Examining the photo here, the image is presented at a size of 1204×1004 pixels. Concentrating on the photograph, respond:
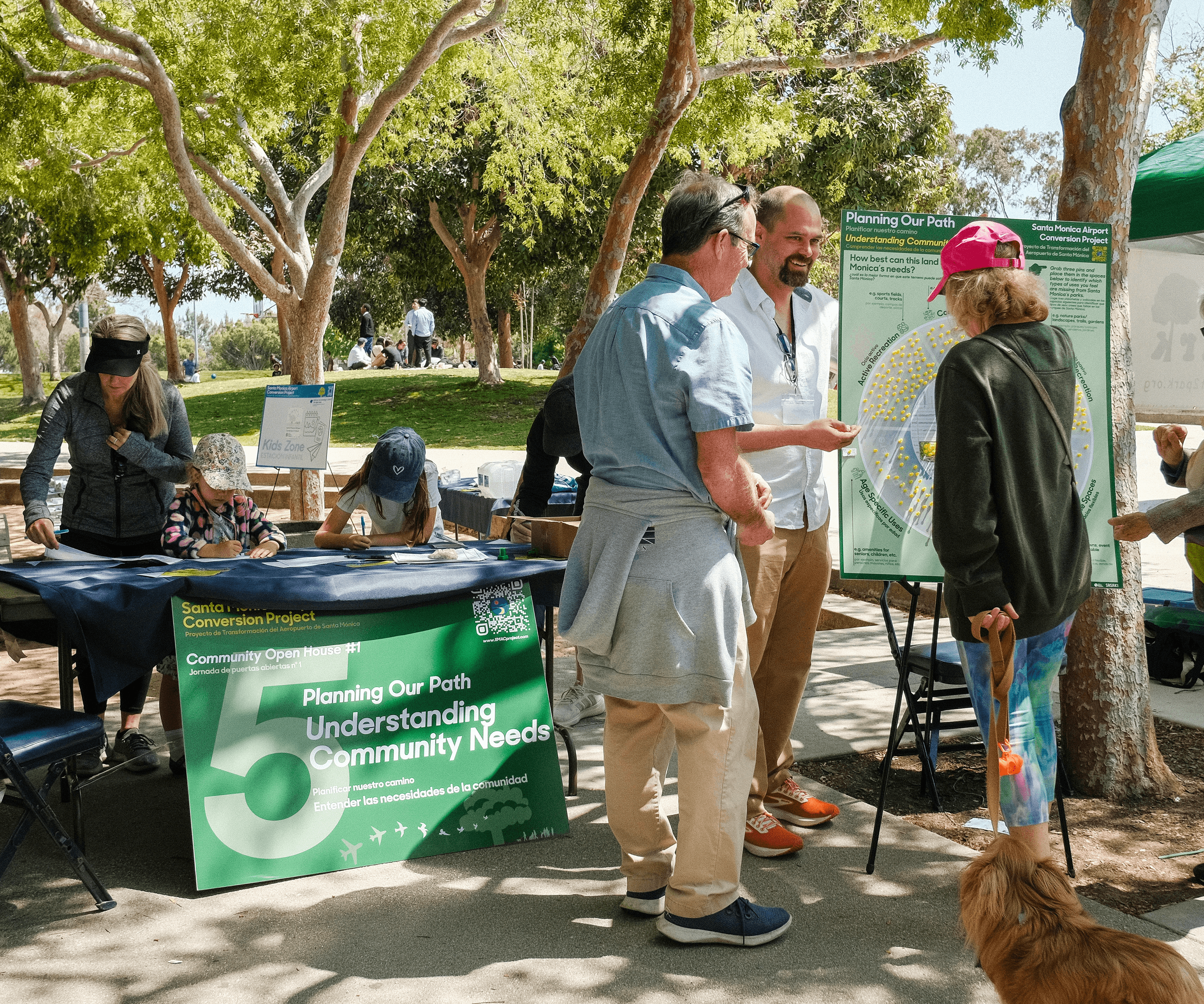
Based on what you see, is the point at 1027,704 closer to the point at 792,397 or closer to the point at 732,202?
the point at 792,397

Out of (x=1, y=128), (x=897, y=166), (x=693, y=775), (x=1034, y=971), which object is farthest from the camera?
(x=897, y=166)

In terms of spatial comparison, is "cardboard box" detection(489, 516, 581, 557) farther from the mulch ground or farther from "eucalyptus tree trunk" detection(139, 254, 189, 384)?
"eucalyptus tree trunk" detection(139, 254, 189, 384)

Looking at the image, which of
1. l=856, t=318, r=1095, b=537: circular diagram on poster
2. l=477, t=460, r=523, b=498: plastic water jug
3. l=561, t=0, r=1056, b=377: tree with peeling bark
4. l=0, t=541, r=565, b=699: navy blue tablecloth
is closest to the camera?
l=0, t=541, r=565, b=699: navy blue tablecloth

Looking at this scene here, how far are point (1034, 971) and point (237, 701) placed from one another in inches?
98.8

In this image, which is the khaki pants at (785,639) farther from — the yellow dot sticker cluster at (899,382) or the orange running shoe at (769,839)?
the yellow dot sticker cluster at (899,382)

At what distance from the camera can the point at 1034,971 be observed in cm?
188

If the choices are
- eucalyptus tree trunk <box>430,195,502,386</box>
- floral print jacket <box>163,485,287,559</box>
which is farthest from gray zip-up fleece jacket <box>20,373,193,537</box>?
eucalyptus tree trunk <box>430,195,502,386</box>

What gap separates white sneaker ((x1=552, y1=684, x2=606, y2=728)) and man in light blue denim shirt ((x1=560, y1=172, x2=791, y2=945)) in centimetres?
207

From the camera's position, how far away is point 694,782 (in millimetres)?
2926

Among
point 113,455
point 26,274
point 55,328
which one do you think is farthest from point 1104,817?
point 55,328

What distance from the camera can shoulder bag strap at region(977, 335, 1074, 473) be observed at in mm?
2758

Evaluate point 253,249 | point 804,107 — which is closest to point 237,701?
point 804,107

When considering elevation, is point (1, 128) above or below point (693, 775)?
above

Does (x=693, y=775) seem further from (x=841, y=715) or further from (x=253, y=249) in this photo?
(x=253, y=249)
